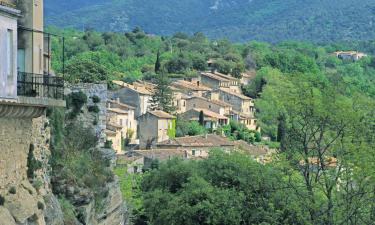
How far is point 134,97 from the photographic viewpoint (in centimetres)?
10781

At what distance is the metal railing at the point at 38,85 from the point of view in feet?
66.6

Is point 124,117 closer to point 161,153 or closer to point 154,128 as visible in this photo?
point 154,128

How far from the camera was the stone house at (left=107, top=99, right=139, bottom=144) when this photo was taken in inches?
3838

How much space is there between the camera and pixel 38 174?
22.1 m

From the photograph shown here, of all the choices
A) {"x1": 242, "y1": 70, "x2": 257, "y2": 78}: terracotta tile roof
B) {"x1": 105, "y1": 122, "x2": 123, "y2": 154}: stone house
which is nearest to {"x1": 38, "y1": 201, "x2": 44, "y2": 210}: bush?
{"x1": 105, "y1": 122, "x2": 123, "y2": 154}: stone house

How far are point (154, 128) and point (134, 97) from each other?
10.4 m

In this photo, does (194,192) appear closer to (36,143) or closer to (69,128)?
(69,128)

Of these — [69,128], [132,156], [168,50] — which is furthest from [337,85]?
[168,50]

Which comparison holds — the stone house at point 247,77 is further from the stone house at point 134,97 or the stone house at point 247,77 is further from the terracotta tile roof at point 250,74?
the stone house at point 134,97

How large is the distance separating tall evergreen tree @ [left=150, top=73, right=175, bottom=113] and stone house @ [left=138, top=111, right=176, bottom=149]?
694cm

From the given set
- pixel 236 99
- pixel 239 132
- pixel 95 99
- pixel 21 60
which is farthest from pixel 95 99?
pixel 236 99

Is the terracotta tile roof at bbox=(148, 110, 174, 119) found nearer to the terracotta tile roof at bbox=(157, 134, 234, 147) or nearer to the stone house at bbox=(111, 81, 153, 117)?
the stone house at bbox=(111, 81, 153, 117)

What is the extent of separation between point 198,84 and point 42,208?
111 m

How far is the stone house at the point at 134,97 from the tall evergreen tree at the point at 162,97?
0.95m
